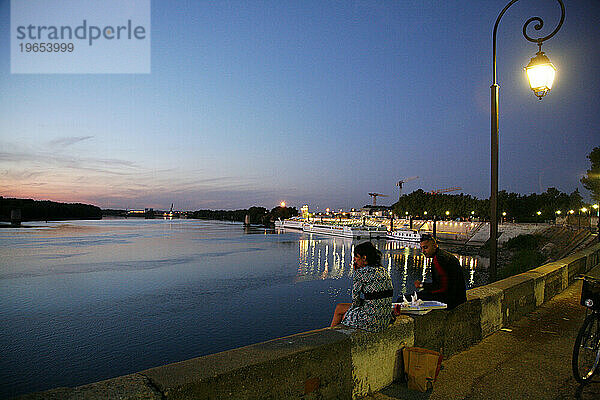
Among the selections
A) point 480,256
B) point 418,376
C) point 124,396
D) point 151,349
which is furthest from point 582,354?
point 480,256

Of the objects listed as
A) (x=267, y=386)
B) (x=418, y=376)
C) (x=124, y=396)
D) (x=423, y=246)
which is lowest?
(x=418, y=376)

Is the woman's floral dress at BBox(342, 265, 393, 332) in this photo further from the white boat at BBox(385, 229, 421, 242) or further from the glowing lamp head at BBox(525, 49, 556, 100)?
the white boat at BBox(385, 229, 421, 242)

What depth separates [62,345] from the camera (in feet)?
53.9

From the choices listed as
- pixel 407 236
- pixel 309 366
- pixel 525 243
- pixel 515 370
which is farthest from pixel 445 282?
pixel 407 236

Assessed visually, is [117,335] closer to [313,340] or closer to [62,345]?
[62,345]

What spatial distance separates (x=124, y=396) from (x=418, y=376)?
301 cm

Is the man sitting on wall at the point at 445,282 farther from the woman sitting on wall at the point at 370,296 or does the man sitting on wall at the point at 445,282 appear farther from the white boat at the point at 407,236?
the white boat at the point at 407,236

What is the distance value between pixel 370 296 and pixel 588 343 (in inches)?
108

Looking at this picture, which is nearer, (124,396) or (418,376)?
(124,396)

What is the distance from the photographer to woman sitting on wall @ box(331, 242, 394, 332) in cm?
422

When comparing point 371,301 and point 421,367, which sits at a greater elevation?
point 371,301

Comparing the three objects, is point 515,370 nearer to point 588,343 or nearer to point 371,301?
point 588,343

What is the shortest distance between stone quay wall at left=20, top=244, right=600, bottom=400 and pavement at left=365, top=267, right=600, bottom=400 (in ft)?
0.73

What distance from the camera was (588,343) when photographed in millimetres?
4773
